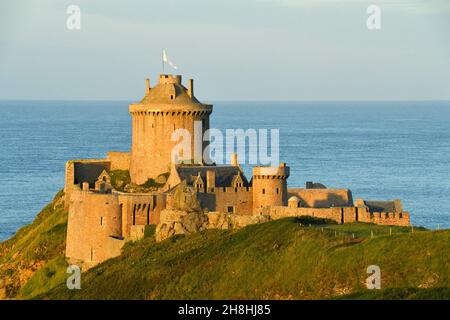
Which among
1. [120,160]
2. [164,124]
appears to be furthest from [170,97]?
[120,160]

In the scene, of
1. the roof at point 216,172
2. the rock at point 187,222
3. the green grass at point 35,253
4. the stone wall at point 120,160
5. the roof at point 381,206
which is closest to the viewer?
the rock at point 187,222

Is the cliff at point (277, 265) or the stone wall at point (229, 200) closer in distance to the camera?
the cliff at point (277, 265)

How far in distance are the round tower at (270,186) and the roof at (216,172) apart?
2154 millimetres

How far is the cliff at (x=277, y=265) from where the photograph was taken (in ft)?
206

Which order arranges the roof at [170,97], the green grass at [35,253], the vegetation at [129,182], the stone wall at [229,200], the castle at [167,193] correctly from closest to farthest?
1. the castle at [167,193]
2. the stone wall at [229,200]
3. the green grass at [35,253]
4. the vegetation at [129,182]
5. the roof at [170,97]

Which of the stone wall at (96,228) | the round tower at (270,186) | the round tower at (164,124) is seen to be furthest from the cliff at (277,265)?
the round tower at (164,124)

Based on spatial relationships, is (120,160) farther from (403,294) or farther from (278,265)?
(403,294)

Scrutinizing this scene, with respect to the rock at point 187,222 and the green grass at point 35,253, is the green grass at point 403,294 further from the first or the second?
the green grass at point 35,253

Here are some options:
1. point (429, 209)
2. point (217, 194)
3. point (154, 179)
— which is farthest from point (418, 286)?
point (429, 209)

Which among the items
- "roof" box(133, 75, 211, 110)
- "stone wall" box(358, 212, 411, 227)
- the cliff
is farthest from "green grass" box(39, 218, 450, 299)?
"roof" box(133, 75, 211, 110)

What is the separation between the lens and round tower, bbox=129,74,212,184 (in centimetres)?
9391

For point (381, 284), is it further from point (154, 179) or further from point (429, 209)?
A: point (429, 209)

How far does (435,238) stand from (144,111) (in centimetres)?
3293

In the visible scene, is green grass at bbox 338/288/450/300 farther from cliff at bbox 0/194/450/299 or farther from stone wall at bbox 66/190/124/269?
stone wall at bbox 66/190/124/269
